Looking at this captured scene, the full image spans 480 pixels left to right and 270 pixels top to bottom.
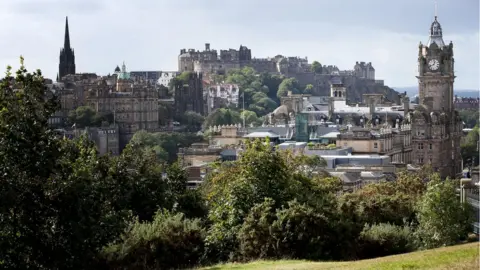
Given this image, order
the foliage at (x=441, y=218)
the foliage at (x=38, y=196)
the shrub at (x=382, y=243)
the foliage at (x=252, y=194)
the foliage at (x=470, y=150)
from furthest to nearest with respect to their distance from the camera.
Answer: the foliage at (x=470, y=150), the foliage at (x=441, y=218), the shrub at (x=382, y=243), the foliage at (x=252, y=194), the foliage at (x=38, y=196)

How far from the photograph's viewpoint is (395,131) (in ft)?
316

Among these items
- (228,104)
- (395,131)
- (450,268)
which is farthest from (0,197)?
(228,104)

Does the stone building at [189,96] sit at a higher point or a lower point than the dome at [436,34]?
lower

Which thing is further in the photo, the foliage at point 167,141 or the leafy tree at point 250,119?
the leafy tree at point 250,119

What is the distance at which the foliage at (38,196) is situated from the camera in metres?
27.4

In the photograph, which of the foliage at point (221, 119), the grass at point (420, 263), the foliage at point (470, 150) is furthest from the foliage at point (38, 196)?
the foliage at point (221, 119)

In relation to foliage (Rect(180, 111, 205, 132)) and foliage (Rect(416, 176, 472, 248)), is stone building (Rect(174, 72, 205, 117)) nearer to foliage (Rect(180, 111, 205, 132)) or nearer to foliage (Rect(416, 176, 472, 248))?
foliage (Rect(180, 111, 205, 132))

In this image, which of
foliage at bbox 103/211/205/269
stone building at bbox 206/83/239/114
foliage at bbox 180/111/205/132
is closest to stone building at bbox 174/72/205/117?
foliage at bbox 180/111/205/132

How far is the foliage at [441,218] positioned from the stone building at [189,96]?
11140 cm

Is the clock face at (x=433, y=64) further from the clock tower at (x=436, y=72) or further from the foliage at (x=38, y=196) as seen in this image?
the foliage at (x=38, y=196)

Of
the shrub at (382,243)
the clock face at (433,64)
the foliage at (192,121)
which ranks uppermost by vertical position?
the clock face at (433,64)

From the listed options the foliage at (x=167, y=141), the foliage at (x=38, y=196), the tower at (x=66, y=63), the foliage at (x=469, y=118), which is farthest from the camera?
the foliage at (x=469, y=118)

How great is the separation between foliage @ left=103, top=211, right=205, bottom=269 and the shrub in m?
5.02

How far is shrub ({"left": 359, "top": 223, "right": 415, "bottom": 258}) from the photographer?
34750mm
